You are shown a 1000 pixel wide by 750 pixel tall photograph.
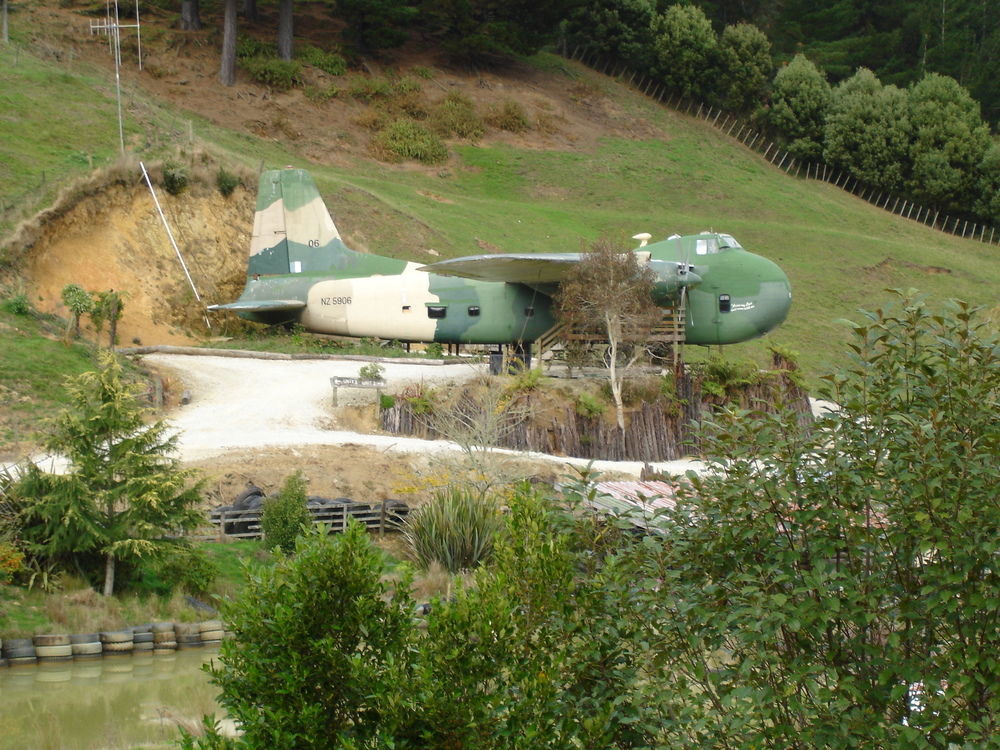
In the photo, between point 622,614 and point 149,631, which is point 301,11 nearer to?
point 149,631

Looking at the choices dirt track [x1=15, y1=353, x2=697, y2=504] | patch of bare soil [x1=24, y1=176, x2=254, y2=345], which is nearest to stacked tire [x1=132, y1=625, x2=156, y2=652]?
dirt track [x1=15, y1=353, x2=697, y2=504]

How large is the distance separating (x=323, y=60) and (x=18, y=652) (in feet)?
202

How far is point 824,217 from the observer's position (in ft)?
234

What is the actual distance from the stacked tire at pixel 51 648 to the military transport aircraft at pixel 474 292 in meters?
17.8

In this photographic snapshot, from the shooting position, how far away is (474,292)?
3525cm

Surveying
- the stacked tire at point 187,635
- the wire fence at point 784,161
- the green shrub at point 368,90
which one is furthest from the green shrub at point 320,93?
the stacked tire at point 187,635

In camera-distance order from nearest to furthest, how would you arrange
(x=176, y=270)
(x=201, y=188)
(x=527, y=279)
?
1. (x=527, y=279)
2. (x=176, y=270)
3. (x=201, y=188)

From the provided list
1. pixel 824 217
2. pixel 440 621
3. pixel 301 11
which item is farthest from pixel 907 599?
pixel 301 11

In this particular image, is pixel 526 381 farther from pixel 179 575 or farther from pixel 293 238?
pixel 179 575

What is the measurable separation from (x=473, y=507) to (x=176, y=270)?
2286 centimetres

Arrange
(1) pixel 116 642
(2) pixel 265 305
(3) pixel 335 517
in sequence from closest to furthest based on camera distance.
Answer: (1) pixel 116 642, (3) pixel 335 517, (2) pixel 265 305

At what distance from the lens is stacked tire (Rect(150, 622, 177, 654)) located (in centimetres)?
1808

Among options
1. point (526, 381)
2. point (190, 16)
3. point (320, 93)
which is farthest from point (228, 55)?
point (526, 381)

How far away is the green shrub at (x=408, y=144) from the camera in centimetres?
6838
